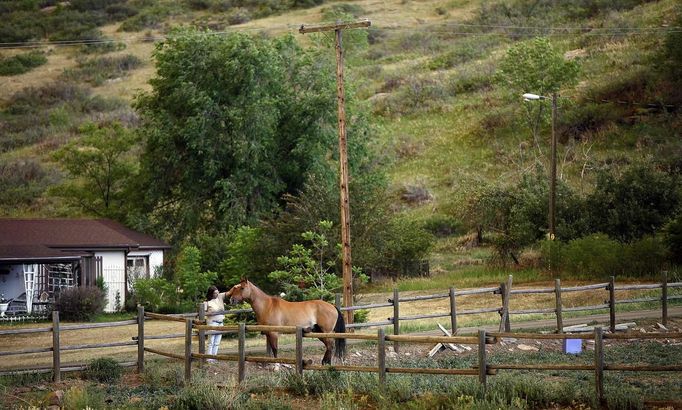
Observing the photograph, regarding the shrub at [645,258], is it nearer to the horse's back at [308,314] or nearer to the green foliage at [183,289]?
the green foliage at [183,289]

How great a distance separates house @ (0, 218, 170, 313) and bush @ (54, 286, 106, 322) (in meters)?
1.65

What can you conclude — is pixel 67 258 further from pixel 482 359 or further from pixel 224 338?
pixel 482 359

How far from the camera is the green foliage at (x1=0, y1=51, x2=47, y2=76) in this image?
10625 cm

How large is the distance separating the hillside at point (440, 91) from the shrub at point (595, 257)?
7651 millimetres

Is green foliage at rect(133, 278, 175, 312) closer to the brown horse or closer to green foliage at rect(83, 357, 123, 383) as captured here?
green foliage at rect(83, 357, 123, 383)

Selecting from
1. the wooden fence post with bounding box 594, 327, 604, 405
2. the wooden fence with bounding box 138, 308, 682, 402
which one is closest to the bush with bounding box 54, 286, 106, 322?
the wooden fence with bounding box 138, 308, 682, 402

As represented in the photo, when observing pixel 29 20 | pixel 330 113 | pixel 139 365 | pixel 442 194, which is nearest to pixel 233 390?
pixel 139 365

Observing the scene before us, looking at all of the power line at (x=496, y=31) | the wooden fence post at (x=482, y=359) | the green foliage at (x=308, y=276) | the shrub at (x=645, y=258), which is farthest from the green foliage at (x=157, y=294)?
the power line at (x=496, y=31)

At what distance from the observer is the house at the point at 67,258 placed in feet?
123

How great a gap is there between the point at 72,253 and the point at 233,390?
23298mm

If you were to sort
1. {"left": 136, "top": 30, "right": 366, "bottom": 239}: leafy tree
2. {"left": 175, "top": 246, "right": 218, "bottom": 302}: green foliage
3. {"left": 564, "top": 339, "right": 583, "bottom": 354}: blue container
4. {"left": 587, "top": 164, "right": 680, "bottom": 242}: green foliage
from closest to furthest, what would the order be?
{"left": 564, "top": 339, "right": 583, "bottom": 354}: blue container, {"left": 175, "top": 246, "right": 218, "bottom": 302}: green foliage, {"left": 587, "top": 164, "right": 680, "bottom": 242}: green foliage, {"left": 136, "top": 30, "right": 366, "bottom": 239}: leafy tree

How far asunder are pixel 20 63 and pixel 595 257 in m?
82.4

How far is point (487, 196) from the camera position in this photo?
156 ft

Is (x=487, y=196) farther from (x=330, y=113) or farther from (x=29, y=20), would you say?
(x=29, y=20)
